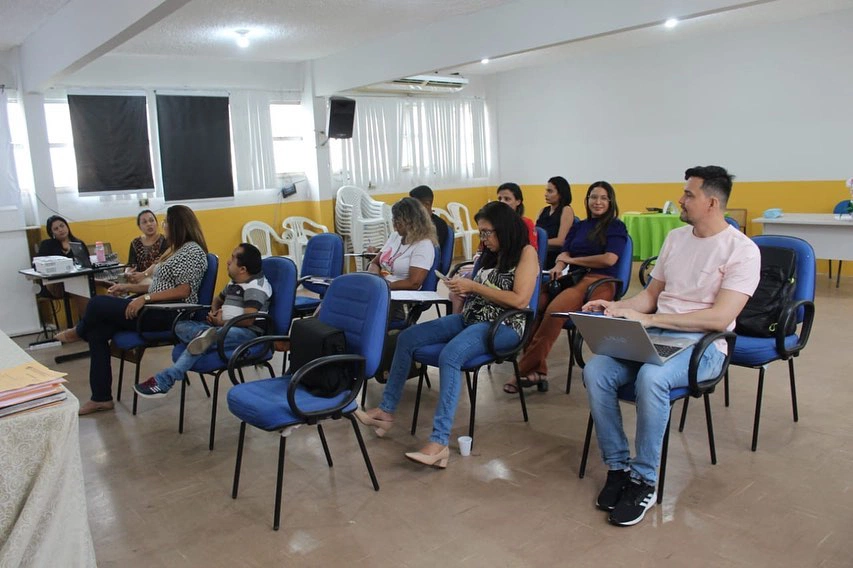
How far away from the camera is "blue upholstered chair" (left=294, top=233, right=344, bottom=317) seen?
474cm

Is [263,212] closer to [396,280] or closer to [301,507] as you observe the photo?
[396,280]

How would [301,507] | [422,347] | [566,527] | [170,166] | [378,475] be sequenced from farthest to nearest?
[170,166] → [422,347] → [378,475] → [301,507] → [566,527]

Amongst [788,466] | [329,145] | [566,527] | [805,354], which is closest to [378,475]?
[566,527]

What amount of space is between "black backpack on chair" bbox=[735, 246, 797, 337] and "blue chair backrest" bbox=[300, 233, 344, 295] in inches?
104

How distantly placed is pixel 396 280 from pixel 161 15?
2013mm

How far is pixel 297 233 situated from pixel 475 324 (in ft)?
17.5

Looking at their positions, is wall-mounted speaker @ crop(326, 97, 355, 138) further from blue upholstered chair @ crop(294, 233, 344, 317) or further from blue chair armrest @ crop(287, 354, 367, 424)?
blue chair armrest @ crop(287, 354, 367, 424)

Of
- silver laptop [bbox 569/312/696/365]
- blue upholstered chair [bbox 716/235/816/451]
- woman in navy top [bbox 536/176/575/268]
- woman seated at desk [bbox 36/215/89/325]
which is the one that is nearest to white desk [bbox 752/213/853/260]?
woman in navy top [bbox 536/176/575/268]

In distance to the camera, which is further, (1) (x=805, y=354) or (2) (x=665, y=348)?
(1) (x=805, y=354)

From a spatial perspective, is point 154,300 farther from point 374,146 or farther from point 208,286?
point 374,146

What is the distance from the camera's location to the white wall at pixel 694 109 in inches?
283

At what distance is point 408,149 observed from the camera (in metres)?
9.55

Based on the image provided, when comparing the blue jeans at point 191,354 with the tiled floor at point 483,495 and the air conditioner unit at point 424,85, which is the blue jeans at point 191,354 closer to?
the tiled floor at point 483,495

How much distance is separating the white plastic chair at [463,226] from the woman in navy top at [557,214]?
13.9 feet
